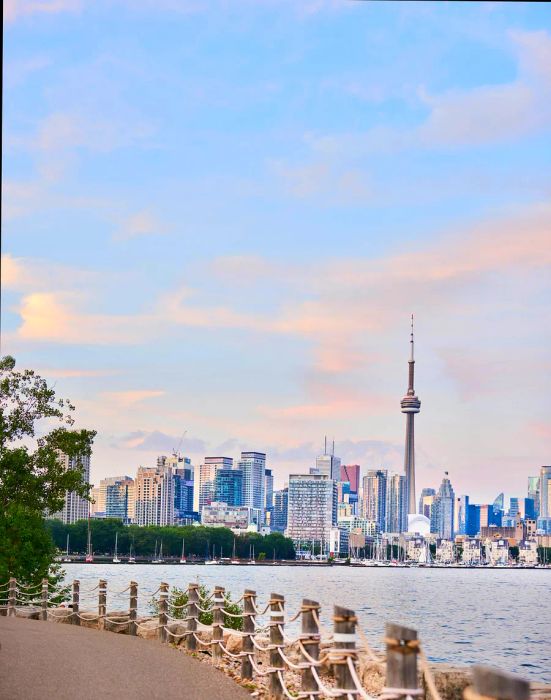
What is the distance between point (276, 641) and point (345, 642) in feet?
15.1

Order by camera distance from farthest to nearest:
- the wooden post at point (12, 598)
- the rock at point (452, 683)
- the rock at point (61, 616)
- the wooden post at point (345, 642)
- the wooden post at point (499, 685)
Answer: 1. the wooden post at point (12, 598)
2. the rock at point (61, 616)
3. the rock at point (452, 683)
4. the wooden post at point (345, 642)
5. the wooden post at point (499, 685)

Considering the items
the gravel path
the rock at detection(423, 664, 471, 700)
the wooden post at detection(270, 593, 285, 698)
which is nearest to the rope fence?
the wooden post at detection(270, 593, 285, 698)

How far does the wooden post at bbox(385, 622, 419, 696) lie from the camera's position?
892 cm

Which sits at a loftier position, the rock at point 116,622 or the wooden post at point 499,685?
the wooden post at point 499,685

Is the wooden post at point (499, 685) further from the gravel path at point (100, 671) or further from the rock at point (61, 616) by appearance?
the rock at point (61, 616)

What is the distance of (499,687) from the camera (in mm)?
6359

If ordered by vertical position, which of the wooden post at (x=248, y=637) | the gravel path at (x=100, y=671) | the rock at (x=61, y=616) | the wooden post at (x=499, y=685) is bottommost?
the rock at (x=61, y=616)

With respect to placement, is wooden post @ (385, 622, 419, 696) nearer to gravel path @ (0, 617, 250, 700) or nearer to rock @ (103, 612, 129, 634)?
gravel path @ (0, 617, 250, 700)

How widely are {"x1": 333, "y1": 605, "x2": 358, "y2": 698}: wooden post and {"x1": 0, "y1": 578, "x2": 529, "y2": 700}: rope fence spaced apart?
0.01 m

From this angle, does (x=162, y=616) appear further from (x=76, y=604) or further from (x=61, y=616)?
(x=61, y=616)

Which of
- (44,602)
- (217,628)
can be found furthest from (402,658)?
(44,602)

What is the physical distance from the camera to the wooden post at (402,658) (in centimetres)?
892

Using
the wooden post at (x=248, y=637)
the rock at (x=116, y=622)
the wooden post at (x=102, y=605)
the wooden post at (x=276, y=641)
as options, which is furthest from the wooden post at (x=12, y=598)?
the wooden post at (x=276, y=641)

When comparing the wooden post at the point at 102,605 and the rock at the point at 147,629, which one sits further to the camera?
the wooden post at the point at 102,605
